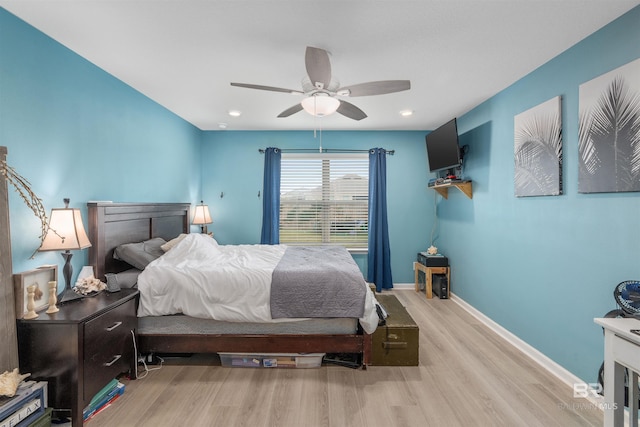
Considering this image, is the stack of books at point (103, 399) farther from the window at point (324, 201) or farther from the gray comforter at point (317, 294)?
the window at point (324, 201)

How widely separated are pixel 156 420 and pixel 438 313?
3.14 m

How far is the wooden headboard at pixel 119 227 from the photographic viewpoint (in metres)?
2.39

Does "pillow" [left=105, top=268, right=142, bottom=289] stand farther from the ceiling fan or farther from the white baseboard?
the white baseboard

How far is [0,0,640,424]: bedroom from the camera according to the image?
6.08ft

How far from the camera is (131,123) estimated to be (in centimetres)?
296

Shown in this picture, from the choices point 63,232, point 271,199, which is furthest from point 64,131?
point 271,199

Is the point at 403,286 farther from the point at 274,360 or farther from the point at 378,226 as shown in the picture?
the point at 274,360

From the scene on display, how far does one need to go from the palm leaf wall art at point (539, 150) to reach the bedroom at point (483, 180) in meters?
0.08

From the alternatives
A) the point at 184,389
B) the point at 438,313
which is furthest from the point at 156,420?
the point at 438,313

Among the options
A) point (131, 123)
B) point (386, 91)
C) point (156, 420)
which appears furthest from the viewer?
point (131, 123)

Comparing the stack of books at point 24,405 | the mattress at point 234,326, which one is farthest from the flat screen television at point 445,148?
the stack of books at point 24,405

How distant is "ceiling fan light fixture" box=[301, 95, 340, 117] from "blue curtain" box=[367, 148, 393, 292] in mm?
2284

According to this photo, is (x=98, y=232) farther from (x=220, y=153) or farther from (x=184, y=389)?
(x=220, y=153)

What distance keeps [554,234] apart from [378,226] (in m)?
2.41
